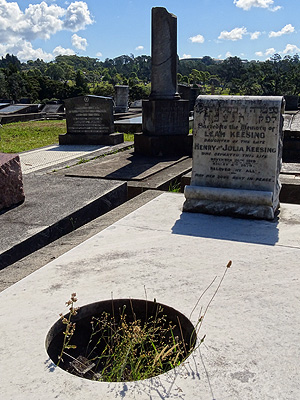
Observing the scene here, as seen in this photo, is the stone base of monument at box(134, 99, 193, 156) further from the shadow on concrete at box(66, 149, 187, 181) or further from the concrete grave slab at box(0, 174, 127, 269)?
the concrete grave slab at box(0, 174, 127, 269)

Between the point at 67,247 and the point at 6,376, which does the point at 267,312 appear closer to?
the point at 6,376

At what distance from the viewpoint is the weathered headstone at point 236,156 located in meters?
4.16

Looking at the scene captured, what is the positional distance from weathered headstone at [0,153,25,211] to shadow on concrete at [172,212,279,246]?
166cm

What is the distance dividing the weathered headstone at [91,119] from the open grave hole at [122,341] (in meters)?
8.30

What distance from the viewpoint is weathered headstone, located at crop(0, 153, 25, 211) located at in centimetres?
417

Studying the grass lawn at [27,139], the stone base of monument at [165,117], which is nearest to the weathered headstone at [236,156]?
the stone base of monument at [165,117]

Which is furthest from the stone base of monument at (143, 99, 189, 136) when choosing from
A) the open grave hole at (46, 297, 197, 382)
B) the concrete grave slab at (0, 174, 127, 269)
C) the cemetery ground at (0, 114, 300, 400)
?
the open grave hole at (46, 297, 197, 382)

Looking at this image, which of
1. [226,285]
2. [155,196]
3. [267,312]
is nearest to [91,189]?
[155,196]

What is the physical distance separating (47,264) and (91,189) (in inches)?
77.9

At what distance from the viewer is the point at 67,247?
3.49 metres

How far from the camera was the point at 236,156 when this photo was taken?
434 centimetres

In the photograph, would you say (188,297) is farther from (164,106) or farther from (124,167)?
(164,106)

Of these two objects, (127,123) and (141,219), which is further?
(127,123)

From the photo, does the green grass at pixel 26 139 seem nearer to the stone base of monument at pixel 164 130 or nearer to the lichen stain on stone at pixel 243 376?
the stone base of monument at pixel 164 130
